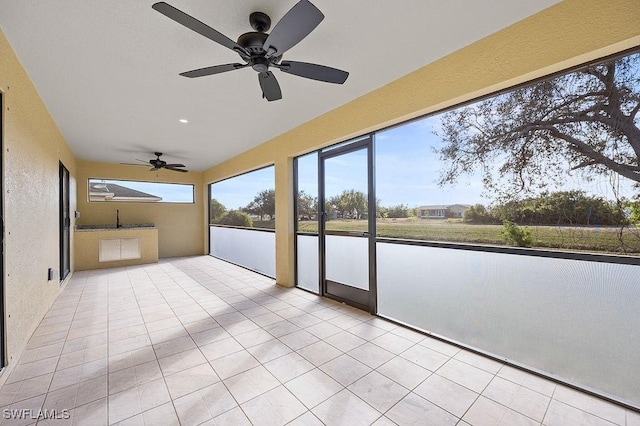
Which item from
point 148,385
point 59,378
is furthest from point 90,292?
point 148,385

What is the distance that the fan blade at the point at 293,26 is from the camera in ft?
4.73

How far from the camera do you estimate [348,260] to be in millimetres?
3684

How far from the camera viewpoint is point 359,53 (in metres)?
2.37

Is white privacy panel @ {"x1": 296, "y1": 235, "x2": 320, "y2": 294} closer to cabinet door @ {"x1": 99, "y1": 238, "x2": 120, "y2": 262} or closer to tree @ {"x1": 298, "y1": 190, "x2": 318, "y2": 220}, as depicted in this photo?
tree @ {"x1": 298, "y1": 190, "x2": 318, "y2": 220}

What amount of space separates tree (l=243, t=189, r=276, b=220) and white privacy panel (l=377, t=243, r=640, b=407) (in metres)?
3.09

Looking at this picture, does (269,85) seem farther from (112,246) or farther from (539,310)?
(112,246)

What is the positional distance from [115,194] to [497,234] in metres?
8.31

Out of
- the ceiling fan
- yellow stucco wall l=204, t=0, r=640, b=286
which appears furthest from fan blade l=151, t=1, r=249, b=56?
yellow stucco wall l=204, t=0, r=640, b=286

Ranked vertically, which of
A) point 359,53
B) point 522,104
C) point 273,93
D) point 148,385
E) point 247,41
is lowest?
point 148,385

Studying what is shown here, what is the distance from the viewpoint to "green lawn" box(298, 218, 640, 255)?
1772mm

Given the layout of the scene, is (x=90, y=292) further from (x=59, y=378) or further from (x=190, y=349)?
(x=190, y=349)

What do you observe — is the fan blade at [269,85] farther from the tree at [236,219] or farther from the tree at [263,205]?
the tree at [236,219]

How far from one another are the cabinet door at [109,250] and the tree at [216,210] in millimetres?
2367

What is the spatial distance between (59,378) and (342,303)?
284 cm
